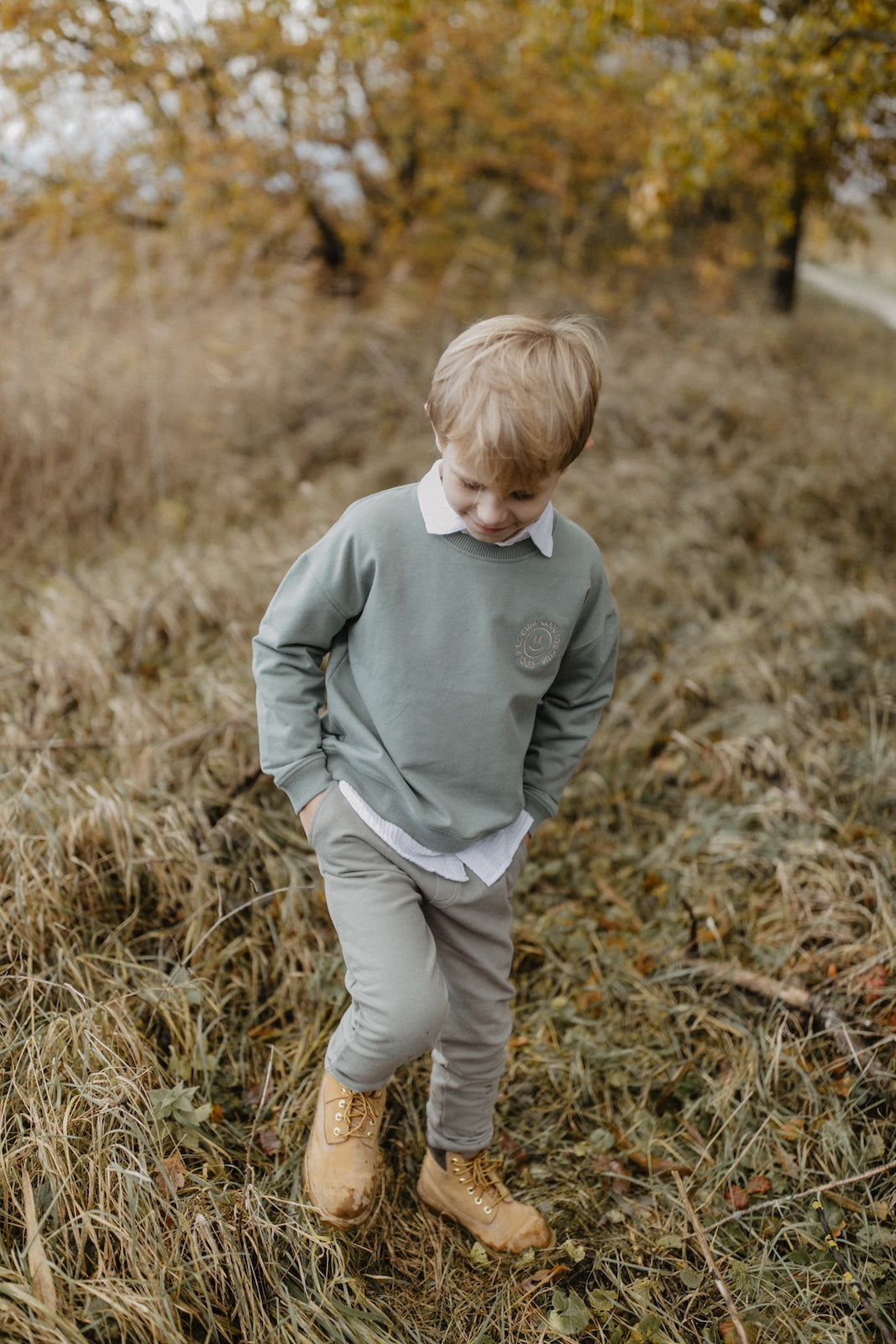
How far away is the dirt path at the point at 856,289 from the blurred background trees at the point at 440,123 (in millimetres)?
4881

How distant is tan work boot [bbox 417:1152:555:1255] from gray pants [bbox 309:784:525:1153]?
A: 0.06 m

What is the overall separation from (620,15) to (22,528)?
12.8ft

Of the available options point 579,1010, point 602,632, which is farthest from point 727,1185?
point 602,632

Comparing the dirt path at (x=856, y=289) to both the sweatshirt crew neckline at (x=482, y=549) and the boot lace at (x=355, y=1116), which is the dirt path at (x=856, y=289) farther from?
the boot lace at (x=355, y=1116)

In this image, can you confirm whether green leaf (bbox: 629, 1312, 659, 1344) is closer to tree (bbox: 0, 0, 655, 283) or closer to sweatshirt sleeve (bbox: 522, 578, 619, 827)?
sweatshirt sleeve (bbox: 522, 578, 619, 827)

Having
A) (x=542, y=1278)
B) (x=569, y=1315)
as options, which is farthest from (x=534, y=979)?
(x=569, y=1315)

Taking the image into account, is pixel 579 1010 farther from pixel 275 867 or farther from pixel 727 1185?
pixel 275 867

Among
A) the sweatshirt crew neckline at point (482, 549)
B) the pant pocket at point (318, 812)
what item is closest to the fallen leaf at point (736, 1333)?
the pant pocket at point (318, 812)

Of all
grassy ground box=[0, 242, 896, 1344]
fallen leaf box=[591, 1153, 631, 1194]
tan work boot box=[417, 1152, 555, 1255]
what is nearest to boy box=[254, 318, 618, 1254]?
tan work boot box=[417, 1152, 555, 1255]

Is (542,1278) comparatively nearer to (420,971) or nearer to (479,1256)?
(479,1256)

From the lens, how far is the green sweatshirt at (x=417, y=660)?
1759 mm

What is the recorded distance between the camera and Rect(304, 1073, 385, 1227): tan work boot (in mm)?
1893

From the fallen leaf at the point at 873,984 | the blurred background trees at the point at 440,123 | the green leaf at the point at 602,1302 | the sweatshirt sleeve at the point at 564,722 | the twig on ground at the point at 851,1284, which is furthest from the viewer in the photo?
the blurred background trees at the point at 440,123

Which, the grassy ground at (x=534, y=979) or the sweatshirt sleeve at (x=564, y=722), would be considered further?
the sweatshirt sleeve at (x=564, y=722)
